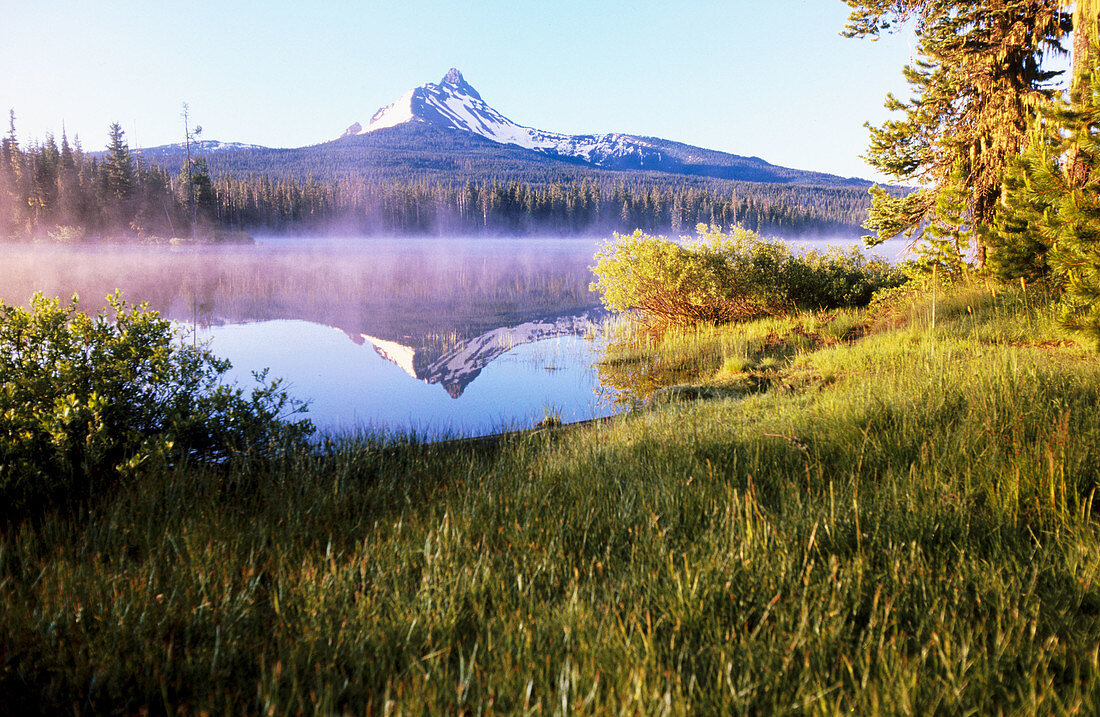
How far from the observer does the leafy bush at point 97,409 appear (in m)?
3.91

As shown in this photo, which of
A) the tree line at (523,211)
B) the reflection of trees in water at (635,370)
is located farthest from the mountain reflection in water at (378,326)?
the tree line at (523,211)

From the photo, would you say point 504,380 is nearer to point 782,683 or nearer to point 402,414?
point 402,414

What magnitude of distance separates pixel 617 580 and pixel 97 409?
12.5 ft

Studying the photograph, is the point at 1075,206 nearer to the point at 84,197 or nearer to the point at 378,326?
the point at 378,326

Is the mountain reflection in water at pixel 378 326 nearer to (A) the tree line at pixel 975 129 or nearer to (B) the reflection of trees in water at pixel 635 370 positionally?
(B) the reflection of trees in water at pixel 635 370

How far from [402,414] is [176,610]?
6557mm

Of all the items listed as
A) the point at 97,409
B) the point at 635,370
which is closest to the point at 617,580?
the point at 97,409

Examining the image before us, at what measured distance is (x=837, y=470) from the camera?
3850mm

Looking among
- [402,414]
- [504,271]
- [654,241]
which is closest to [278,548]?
[402,414]

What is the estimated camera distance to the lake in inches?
362

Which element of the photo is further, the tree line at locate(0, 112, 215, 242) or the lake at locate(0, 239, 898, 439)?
the tree line at locate(0, 112, 215, 242)

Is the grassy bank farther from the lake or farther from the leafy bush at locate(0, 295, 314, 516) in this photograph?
the lake

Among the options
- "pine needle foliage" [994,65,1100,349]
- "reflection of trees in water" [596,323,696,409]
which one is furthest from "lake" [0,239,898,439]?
"pine needle foliage" [994,65,1100,349]

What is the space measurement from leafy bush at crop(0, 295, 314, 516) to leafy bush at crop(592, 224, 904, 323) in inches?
408
